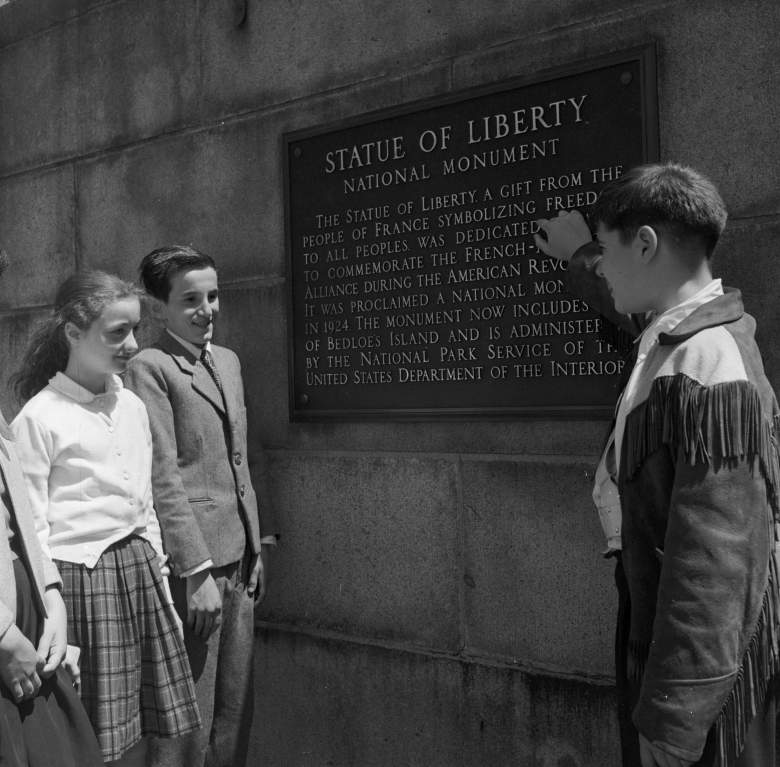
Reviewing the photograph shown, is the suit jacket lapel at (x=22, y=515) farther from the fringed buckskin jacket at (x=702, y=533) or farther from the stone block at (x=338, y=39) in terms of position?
the stone block at (x=338, y=39)

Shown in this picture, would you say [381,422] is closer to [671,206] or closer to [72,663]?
[72,663]

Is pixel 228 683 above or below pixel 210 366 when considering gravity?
below

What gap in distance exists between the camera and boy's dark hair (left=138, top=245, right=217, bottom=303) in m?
3.81

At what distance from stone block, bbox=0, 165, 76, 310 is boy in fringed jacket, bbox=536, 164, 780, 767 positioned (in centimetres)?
383

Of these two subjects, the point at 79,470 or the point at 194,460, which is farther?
the point at 194,460

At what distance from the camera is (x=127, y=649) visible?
11.0 ft

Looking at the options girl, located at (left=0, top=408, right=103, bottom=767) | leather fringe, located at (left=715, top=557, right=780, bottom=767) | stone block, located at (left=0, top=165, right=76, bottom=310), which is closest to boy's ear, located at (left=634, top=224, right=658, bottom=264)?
leather fringe, located at (left=715, top=557, right=780, bottom=767)

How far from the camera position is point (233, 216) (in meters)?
4.67

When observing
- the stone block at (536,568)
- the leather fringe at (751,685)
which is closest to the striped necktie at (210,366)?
the stone block at (536,568)

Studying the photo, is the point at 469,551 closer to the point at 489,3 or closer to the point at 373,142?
the point at 373,142

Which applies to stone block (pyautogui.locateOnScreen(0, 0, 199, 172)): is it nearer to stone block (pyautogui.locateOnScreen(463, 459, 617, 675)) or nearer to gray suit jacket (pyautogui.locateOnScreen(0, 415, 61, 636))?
stone block (pyautogui.locateOnScreen(463, 459, 617, 675))

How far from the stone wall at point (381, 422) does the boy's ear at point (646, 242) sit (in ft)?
3.48

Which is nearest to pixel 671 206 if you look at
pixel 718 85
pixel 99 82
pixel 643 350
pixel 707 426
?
pixel 643 350

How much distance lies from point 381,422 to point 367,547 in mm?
509
